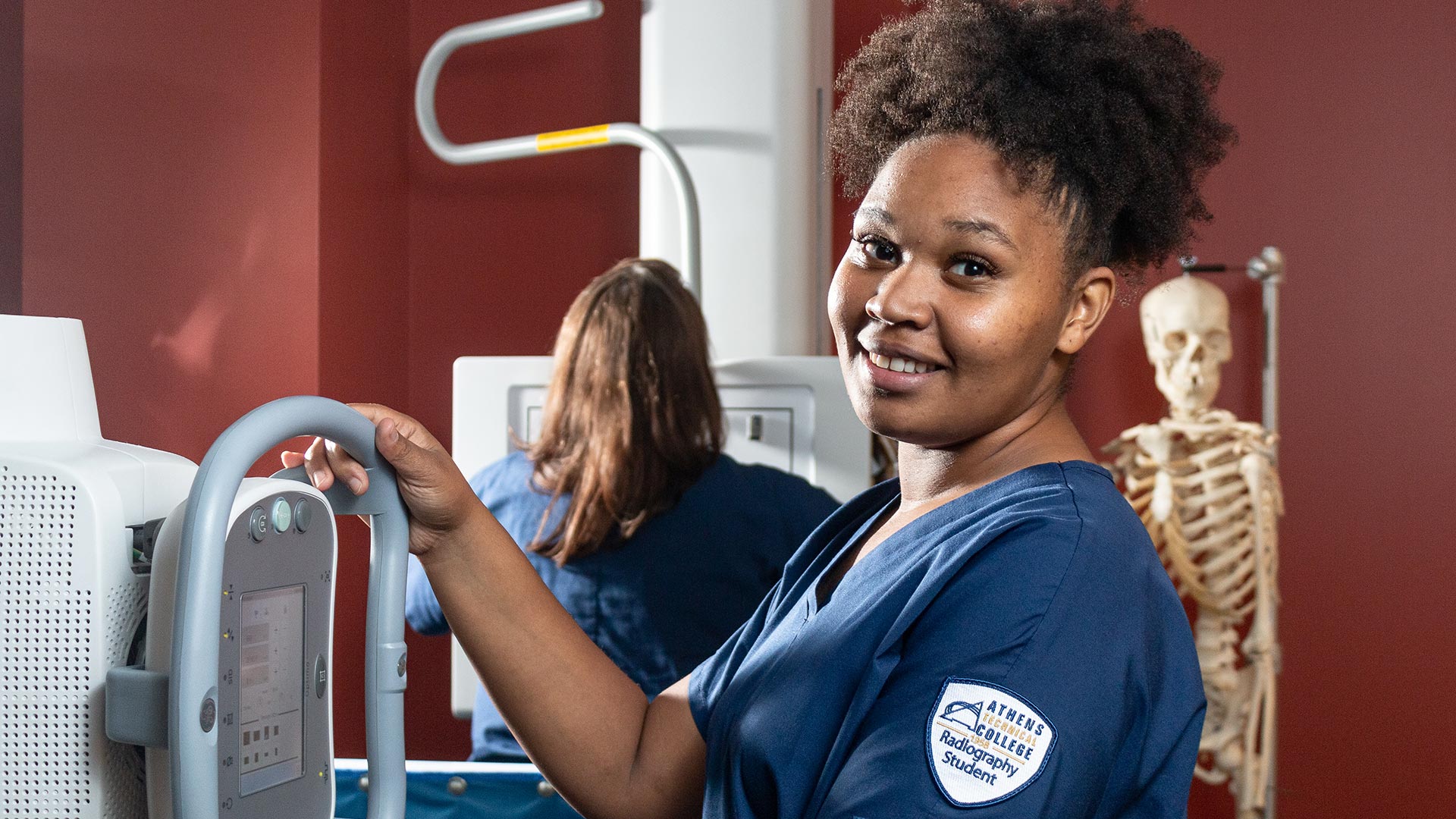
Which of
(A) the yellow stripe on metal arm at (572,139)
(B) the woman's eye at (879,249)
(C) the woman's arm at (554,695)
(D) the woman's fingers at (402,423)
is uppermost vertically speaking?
(A) the yellow stripe on metal arm at (572,139)

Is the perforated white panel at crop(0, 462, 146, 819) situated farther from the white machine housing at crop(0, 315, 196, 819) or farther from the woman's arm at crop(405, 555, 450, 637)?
the woman's arm at crop(405, 555, 450, 637)

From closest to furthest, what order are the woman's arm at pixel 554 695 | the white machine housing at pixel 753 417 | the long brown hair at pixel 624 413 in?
1. the woman's arm at pixel 554 695
2. the long brown hair at pixel 624 413
3. the white machine housing at pixel 753 417

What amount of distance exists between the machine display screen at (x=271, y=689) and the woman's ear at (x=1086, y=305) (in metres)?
0.59

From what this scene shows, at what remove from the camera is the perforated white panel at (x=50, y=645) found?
2.46 feet

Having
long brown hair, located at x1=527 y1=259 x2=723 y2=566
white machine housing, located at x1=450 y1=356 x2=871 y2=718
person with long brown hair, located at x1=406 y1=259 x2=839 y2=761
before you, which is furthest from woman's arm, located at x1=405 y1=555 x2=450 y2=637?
white machine housing, located at x1=450 y1=356 x2=871 y2=718

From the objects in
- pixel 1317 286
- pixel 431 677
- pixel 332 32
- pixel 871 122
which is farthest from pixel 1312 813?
pixel 332 32

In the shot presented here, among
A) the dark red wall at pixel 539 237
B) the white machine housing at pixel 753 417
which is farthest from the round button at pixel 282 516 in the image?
the dark red wall at pixel 539 237

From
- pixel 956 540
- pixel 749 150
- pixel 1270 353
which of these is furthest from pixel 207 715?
pixel 1270 353

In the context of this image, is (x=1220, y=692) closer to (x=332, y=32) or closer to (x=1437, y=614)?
(x=1437, y=614)

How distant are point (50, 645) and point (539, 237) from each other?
2.47 m

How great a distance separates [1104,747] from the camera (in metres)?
0.75

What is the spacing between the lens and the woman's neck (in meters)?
0.96

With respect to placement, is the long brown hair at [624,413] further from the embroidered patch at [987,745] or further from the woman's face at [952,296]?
the embroidered patch at [987,745]

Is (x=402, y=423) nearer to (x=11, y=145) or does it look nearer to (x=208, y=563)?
(x=208, y=563)
